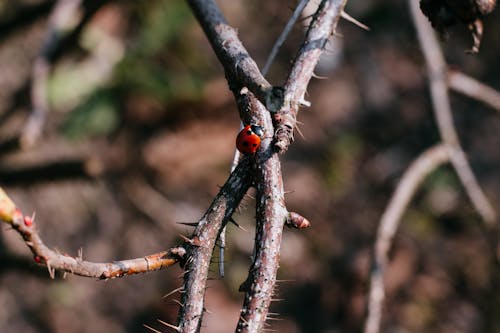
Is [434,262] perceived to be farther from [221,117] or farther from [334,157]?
[221,117]

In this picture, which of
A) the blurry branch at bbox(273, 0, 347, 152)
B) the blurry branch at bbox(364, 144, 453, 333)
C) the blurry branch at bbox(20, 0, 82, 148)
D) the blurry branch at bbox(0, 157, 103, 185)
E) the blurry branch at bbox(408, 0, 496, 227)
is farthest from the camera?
the blurry branch at bbox(0, 157, 103, 185)

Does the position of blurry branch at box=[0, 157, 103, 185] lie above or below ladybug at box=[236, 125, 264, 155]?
below

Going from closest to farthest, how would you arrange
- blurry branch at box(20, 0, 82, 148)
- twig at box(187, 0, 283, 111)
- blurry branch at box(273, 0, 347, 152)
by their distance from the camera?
1. twig at box(187, 0, 283, 111)
2. blurry branch at box(273, 0, 347, 152)
3. blurry branch at box(20, 0, 82, 148)

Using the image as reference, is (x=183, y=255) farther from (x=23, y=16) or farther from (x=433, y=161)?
(x=23, y=16)

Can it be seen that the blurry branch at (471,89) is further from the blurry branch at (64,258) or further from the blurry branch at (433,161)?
the blurry branch at (64,258)

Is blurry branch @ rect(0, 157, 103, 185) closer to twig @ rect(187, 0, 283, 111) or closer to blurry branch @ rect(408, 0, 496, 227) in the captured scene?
twig @ rect(187, 0, 283, 111)

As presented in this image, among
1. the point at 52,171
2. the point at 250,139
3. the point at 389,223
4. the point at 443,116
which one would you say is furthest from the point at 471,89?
the point at 52,171

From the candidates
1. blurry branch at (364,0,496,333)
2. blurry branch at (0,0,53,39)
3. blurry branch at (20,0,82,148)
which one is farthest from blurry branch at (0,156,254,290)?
blurry branch at (0,0,53,39)

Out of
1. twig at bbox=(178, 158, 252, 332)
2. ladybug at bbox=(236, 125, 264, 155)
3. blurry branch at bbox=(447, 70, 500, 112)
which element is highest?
blurry branch at bbox=(447, 70, 500, 112)
